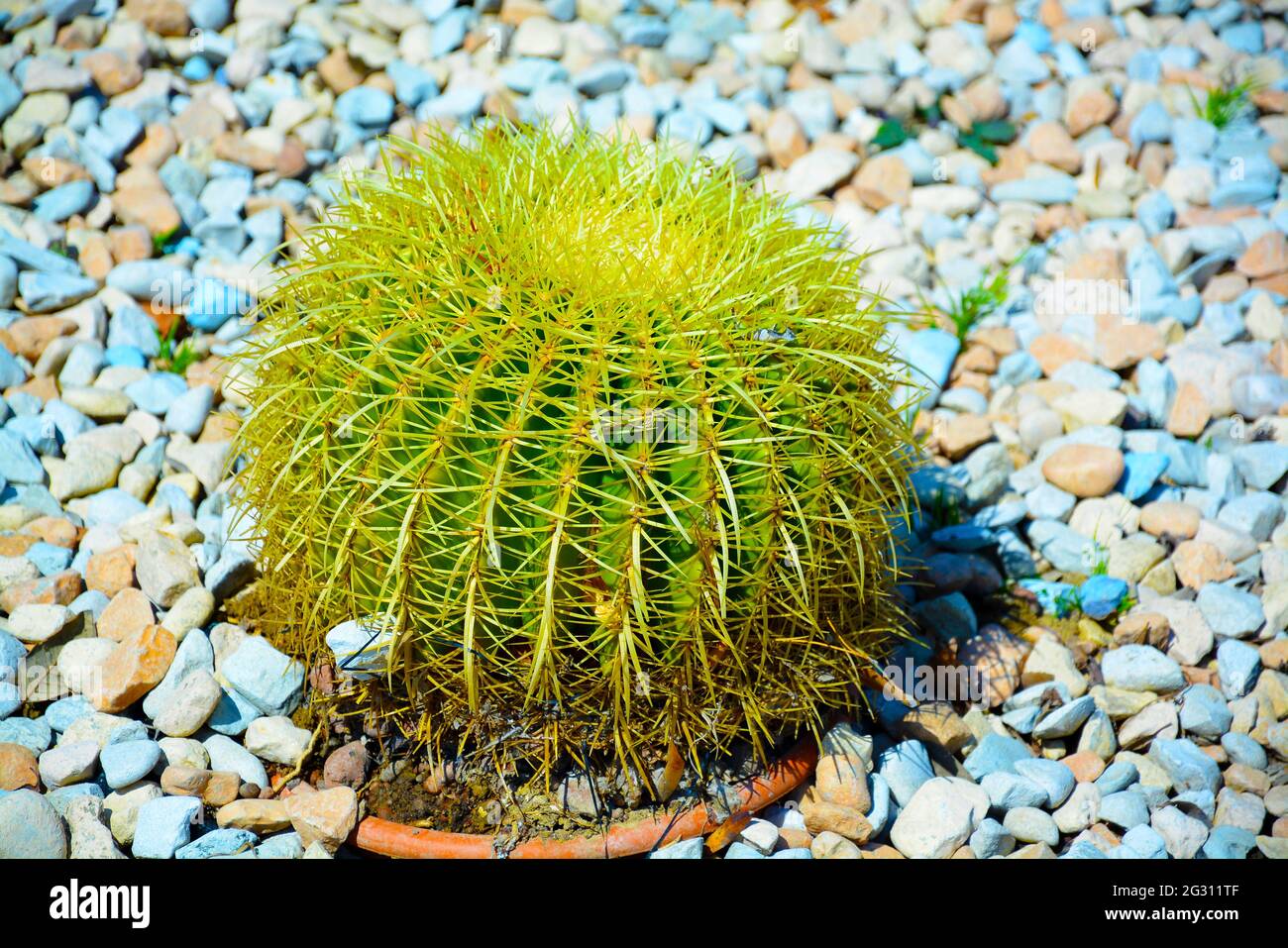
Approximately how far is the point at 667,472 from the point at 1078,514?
2.02 meters

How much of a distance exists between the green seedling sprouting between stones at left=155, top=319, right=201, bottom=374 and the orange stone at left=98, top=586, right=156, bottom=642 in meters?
1.07

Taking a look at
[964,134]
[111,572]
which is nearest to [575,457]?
[111,572]

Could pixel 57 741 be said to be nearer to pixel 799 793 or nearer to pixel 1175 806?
pixel 799 793

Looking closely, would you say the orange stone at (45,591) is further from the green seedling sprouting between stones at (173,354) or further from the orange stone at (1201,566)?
the orange stone at (1201,566)

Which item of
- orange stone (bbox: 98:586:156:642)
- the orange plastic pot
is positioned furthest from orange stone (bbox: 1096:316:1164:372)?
orange stone (bbox: 98:586:156:642)

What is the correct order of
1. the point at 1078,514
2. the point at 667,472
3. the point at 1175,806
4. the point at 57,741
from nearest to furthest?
the point at 667,472, the point at 57,741, the point at 1175,806, the point at 1078,514

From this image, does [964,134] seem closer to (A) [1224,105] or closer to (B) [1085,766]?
(A) [1224,105]

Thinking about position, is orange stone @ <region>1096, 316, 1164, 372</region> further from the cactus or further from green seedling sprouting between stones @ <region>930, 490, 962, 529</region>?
the cactus

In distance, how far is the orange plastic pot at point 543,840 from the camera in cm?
255

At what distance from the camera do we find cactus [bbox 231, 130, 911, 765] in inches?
89.2

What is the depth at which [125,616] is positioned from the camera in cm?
307
